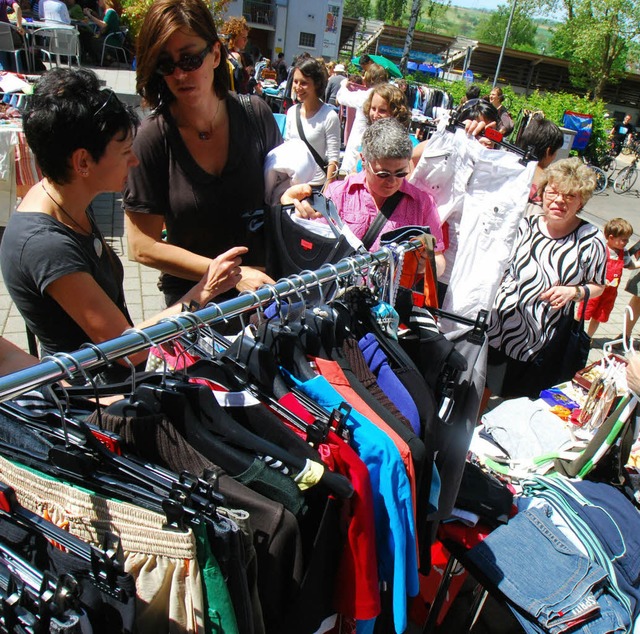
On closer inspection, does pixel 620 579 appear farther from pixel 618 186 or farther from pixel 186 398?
pixel 618 186

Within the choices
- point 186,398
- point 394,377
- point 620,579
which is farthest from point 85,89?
point 620,579

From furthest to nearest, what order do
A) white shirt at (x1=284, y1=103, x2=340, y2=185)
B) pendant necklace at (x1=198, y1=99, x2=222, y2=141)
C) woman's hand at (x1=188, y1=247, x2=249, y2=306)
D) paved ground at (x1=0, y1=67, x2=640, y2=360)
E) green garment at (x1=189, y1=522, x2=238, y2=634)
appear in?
white shirt at (x1=284, y1=103, x2=340, y2=185)
paved ground at (x1=0, y1=67, x2=640, y2=360)
pendant necklace at (x1=198, y1=99, x2=222, y2=141)
woman's hand at (x1=188, y1=247, x2=249, y2=306)
green garment at (x1=189, y1=522, x2=238, y2=634)

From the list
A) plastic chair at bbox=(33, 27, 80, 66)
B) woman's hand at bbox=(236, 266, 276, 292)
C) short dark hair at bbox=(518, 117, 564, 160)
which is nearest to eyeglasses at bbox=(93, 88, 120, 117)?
woman's hand at bbox=(236, 266, 276, 292)

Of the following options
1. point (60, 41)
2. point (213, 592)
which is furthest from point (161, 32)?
point (60, 41)

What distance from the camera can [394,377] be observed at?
1524 millimetres

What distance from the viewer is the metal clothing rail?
995mm

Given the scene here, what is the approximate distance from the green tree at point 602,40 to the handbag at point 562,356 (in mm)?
35914

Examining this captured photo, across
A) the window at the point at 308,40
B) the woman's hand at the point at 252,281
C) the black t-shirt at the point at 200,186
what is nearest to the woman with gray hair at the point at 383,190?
the black t-shirt at the point at 200,186

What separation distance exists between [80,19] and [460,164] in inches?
593

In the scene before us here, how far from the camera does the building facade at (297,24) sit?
38719 millimetres

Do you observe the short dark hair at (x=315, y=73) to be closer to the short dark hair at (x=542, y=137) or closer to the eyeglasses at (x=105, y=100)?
the short dark hair at (x=542, y=137)

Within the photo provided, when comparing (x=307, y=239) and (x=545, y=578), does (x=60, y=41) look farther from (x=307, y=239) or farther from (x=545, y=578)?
(x=545, y=578)

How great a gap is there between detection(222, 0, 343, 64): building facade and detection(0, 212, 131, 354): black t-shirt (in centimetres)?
4056

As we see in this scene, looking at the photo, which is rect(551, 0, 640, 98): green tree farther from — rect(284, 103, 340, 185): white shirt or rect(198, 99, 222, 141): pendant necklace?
rect(198, 99, 222, 141): pendant necklace
